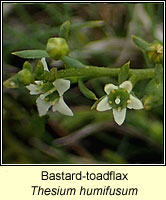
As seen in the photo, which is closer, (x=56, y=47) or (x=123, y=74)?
(x=56, y=47)

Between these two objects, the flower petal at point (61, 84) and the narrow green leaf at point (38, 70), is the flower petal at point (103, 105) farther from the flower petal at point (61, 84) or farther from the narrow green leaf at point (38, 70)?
the narrow green leaf at point (38, 70)

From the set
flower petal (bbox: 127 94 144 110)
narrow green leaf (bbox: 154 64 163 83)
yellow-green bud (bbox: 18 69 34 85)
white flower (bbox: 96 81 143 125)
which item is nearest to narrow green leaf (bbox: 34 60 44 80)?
yellow-green bud (bbox: 18 69 34 85)

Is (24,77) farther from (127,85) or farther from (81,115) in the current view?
(81,115)

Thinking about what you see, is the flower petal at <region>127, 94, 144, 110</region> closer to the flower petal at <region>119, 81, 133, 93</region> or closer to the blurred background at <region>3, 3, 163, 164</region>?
the flower petal at <region>119, 81, 133, 93</region>

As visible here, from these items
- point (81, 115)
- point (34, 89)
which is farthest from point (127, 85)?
point (81, 115)

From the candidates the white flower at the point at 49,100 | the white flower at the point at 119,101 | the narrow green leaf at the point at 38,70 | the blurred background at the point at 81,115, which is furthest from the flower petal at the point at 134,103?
the blurred background at the point at 81,115
